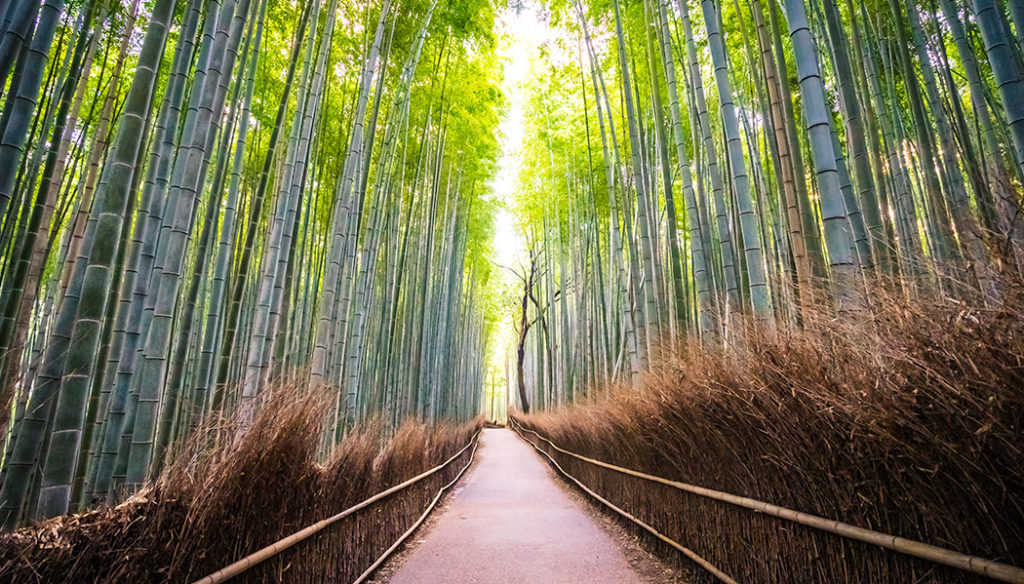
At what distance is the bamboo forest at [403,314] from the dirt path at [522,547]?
4cm

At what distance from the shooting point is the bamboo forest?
1.07 meters

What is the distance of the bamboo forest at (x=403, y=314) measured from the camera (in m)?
1.07

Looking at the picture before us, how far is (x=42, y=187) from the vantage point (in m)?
2.45

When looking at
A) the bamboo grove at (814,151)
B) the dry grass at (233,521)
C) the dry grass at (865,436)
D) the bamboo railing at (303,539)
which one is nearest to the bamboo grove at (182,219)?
the dry grass at (233,521)

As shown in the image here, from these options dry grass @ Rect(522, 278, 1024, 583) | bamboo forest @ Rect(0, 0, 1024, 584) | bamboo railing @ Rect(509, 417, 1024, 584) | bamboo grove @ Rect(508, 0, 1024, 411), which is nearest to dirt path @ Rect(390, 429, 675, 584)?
bamboo forest @ Rect(0, 0, 1024, 584)

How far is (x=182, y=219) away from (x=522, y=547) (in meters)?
2.88

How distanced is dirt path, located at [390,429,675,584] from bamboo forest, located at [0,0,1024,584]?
4 cm

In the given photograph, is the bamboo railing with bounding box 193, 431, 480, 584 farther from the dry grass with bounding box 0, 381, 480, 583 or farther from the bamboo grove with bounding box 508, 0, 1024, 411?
the bamboo grove with bounding box 508, 0, 1024, 411

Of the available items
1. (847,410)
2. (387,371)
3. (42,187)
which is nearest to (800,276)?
(847,410)

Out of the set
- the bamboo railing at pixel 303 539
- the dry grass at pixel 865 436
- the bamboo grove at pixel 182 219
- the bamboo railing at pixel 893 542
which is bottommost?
the bamboo railing at pixel 303 539

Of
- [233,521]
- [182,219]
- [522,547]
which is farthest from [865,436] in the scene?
[522,547]

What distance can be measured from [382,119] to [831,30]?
430cm

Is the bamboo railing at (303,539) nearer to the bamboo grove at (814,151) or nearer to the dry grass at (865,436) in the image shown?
the dry grass at (865,436)

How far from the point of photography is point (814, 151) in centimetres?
187
